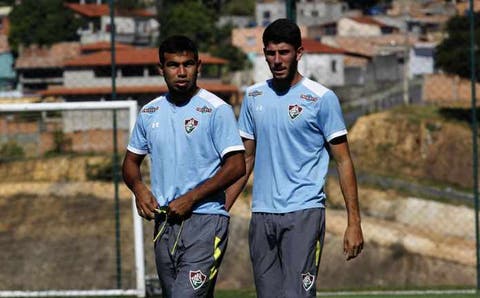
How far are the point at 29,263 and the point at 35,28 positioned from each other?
106 ft

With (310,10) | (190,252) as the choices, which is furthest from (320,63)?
(310,10)

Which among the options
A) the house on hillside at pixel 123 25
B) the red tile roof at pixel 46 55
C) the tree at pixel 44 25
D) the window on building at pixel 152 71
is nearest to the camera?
the window on building at pixel 152 71

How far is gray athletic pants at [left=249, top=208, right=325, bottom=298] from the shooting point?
22.4 feet

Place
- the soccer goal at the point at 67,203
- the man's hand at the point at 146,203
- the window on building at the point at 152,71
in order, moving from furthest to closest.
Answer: the window on building at the point at 152,71, the soccer goal at the point at 67,203, the man's hand at the point at 146,203

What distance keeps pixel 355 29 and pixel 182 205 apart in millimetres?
70691

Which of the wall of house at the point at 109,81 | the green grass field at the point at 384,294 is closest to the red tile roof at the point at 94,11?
the wall of house at the point at 109,81

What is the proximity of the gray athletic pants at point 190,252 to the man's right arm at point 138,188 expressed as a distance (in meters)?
0.07

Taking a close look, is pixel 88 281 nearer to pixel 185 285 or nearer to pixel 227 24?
pixel 185 285

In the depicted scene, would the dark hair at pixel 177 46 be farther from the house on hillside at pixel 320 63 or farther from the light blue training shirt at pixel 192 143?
the house on hillside at pixel 320 63

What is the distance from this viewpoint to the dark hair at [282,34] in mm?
6859

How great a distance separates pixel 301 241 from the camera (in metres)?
6.82

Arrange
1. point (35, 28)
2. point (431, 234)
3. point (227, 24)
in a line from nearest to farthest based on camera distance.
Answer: point (431, 234)
point (35, 28)
point (227, 24)

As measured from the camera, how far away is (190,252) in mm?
6543

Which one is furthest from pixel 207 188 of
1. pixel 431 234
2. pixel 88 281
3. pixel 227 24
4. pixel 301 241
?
pixel 227 24
